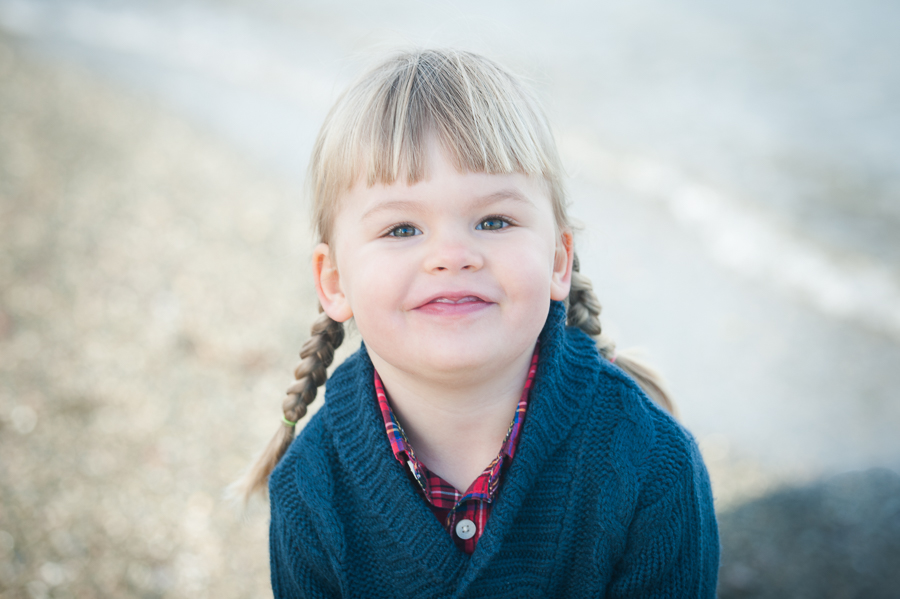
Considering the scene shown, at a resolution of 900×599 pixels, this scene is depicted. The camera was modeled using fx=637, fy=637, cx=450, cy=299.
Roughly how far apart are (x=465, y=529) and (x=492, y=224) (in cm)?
82

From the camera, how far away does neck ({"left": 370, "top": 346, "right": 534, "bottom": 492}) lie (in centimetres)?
178

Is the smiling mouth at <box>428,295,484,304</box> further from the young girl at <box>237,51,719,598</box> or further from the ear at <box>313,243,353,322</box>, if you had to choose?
the ear at <box>313,243,353,322</box>

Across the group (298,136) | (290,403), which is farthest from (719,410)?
(298,136)

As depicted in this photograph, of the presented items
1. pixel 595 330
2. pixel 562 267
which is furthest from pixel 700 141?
pixel 562 267

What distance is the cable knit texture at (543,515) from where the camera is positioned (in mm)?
1637

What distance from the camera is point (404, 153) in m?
1.62

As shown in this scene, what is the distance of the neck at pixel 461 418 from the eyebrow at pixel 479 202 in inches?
17.7

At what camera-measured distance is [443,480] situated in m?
1.79

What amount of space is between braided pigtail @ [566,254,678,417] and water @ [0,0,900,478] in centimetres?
44

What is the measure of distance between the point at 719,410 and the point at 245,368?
2934 mm

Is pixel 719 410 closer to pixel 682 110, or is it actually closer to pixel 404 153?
pixel 404 153

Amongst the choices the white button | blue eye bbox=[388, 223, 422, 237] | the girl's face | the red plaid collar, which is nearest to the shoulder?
the red plaid collar

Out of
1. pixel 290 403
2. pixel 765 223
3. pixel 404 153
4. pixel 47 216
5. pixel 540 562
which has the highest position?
pixel 765 223

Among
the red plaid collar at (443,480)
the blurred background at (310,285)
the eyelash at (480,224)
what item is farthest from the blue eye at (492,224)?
the blurred background at (310,285)
